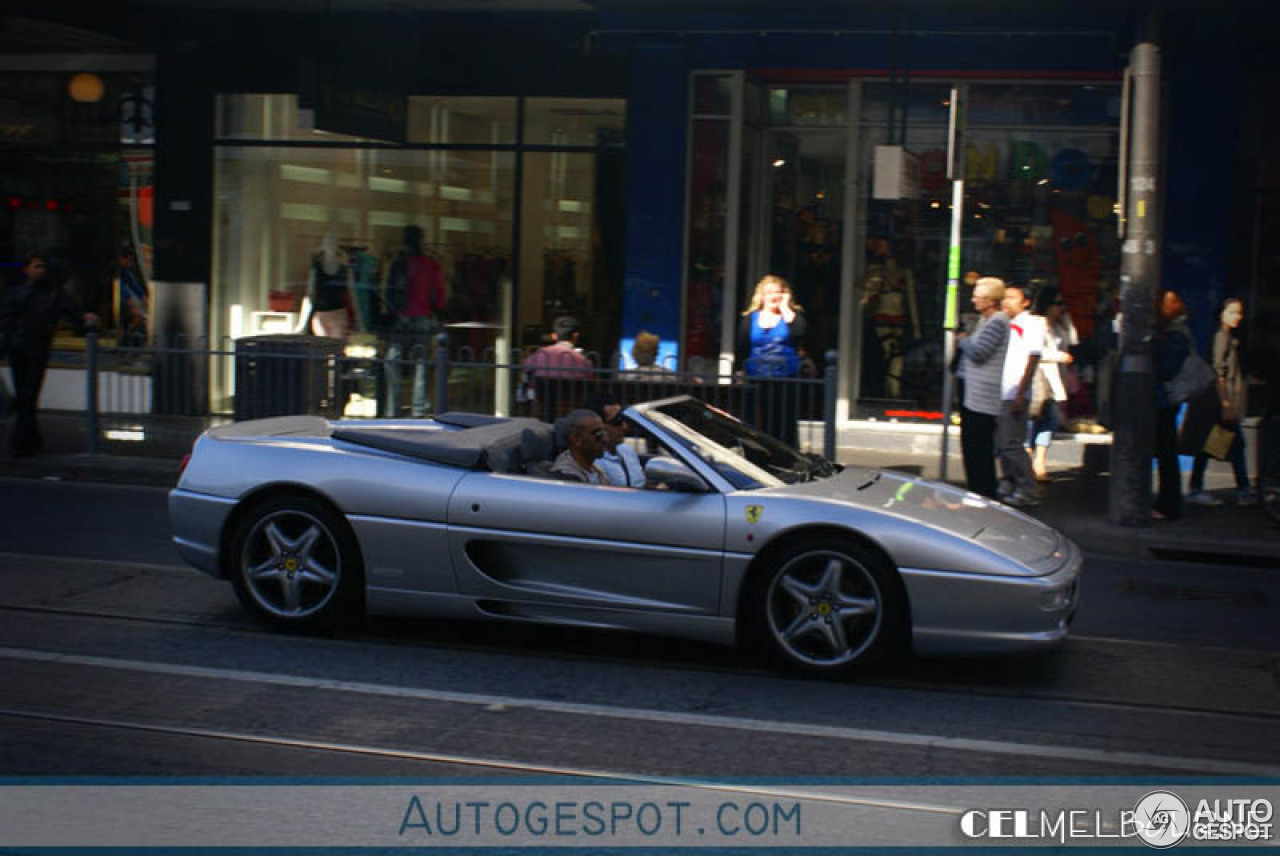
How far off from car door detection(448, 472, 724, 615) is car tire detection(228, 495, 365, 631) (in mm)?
588

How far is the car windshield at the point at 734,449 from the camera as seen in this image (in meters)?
6.91

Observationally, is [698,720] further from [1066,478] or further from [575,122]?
[575,122]

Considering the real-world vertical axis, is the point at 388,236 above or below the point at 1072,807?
above

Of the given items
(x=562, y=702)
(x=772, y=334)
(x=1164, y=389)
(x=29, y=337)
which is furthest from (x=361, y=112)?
(x=562, y=702)

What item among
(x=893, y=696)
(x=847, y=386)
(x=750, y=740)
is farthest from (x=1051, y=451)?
(x=750, y=740)

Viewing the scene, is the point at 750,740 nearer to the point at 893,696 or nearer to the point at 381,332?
the point at 893,696

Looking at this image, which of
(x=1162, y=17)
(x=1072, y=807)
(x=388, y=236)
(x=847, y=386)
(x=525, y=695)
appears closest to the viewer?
(x=1072, y=807)

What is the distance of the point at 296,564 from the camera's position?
23.4 ft

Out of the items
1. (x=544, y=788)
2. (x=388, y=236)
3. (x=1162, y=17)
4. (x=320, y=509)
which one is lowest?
(x=544, y=788)

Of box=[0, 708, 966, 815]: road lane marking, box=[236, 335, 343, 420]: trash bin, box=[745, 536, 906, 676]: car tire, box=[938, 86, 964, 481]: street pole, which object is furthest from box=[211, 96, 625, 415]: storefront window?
box=[0, 708, 966, 815]: road lane marking

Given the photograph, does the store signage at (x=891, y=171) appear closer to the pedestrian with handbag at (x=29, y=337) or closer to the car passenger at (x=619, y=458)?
the car passenger at (x=619, y=458)

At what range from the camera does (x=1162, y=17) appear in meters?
11.3

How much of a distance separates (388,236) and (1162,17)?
9.02m

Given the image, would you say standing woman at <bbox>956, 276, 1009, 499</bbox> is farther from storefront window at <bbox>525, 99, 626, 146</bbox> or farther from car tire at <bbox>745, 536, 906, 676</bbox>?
storefront window at <bbox>525, 99, 626, 146</bbox>
